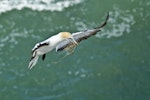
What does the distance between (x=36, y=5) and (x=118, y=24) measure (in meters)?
1.68

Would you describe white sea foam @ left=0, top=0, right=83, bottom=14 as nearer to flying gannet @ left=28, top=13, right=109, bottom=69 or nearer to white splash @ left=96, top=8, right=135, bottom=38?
white splash @ left=96, top=8, right=135, bottom=38

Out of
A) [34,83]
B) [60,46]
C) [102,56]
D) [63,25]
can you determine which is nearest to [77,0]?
[63,25]

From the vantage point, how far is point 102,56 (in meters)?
8.03

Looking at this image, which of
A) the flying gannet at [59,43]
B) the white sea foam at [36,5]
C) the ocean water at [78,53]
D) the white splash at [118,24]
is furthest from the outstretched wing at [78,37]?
the white sea foam at [36,5]

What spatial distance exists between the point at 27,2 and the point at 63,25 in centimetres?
100

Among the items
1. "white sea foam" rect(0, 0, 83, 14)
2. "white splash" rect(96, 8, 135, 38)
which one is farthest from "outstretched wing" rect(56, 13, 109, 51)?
"white sea foam" rect(0, 0, 83, 14)

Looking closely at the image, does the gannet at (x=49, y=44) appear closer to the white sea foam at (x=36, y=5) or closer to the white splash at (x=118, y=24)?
the white splash at (x=118, y=24)

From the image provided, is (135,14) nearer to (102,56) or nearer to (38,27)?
(102,56)

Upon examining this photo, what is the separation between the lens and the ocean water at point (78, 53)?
302 inches

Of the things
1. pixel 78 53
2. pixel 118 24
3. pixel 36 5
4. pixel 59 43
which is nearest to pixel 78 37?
pixel 59 43

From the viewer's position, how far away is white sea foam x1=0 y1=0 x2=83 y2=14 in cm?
880

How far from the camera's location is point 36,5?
29.1ft

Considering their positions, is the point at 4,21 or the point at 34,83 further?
the point at 4,21

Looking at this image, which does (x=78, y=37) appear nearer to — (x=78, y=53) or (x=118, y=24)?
(x=78, y=53)
